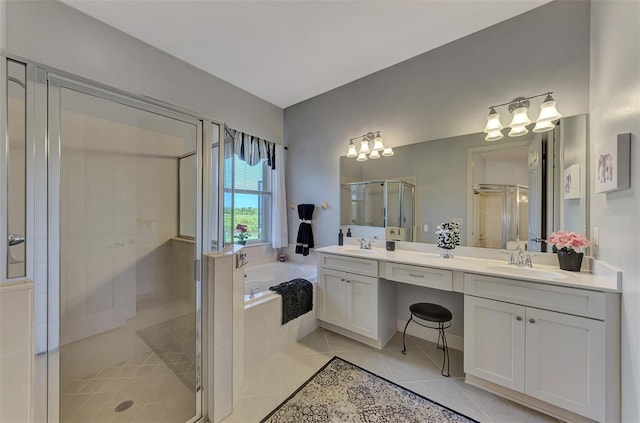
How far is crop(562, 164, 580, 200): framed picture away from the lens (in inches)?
69.6

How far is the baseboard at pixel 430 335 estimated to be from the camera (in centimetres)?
228

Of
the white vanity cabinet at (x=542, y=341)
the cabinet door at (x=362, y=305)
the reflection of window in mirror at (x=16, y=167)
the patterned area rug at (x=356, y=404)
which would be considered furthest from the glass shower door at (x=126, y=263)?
the white vanity cabinet at (x=542, y=341)

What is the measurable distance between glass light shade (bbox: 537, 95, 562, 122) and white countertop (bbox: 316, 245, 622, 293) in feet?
3.77

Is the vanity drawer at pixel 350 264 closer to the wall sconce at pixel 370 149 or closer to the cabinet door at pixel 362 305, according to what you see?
the cabinet door at pixel 362 305

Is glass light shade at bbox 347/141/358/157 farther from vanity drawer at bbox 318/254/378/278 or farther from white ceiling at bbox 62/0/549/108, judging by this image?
vanity drawer at bbox 318/254/378/278

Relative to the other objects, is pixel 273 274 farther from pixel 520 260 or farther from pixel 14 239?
pixel 520 260

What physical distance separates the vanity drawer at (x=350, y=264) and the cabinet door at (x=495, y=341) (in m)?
0.77

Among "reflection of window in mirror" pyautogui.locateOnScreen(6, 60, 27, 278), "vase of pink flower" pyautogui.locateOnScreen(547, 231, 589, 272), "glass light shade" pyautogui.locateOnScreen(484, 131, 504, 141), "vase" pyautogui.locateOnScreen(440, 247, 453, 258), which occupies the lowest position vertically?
"vase" pyautogui.locateOnScreen(440, 247, 453, 258)

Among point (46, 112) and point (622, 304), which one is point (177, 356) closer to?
point (46, 112)

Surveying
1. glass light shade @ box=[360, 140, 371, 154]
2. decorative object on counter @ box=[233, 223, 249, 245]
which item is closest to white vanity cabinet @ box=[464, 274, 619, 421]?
glass light shade @ box=[360, 140, 371, 154]

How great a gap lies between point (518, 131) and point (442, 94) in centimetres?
79

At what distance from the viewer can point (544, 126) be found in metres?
1.89

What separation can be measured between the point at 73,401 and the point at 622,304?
3.14m

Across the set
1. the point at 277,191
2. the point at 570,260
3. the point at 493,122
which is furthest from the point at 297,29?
the point at 570,260
